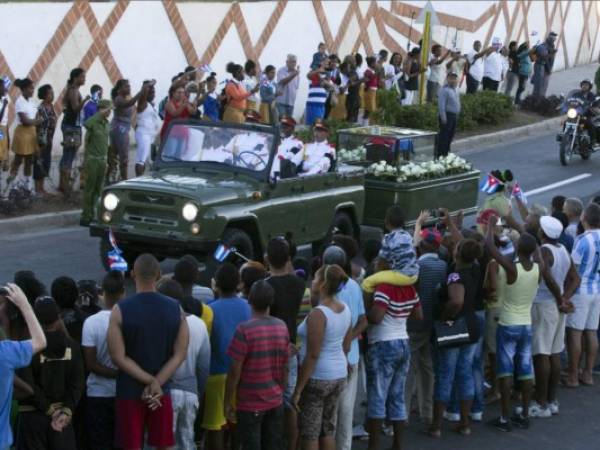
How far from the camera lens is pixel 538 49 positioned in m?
33.4

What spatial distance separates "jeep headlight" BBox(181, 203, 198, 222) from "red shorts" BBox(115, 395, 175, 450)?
602 cm

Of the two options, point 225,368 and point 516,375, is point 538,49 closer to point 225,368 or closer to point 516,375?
point 516,375

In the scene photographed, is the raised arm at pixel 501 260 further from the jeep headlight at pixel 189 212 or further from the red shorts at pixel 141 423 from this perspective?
the jeep headlight at pixel 189 212

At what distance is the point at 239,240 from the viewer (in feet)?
47.8

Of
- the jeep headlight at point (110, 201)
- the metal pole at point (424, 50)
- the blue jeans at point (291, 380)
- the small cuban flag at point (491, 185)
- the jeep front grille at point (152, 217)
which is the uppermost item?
the metal pole at point (424, 50)

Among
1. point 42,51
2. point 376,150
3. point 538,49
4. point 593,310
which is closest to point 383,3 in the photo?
point 538,49

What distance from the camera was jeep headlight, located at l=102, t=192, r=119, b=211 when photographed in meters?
14.5

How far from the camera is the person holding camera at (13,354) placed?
7355 mm

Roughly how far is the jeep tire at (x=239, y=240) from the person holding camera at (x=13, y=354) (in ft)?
22.3

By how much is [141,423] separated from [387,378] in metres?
2.38

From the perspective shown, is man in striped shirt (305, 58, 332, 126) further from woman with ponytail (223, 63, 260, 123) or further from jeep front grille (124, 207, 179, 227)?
jeep front grille (124, 207, 179, 227)

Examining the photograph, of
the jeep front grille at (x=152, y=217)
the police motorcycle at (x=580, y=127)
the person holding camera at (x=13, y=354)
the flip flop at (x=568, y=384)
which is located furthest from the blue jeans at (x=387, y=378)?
the police motorcycle at (x=580, y=127)

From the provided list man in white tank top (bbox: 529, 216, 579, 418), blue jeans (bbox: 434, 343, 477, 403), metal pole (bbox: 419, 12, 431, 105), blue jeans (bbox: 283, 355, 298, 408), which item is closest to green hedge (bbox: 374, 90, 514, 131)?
metal pole (bbox: 419, 12, 431, 105)

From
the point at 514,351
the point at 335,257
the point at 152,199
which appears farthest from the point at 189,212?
the point at 335,257
